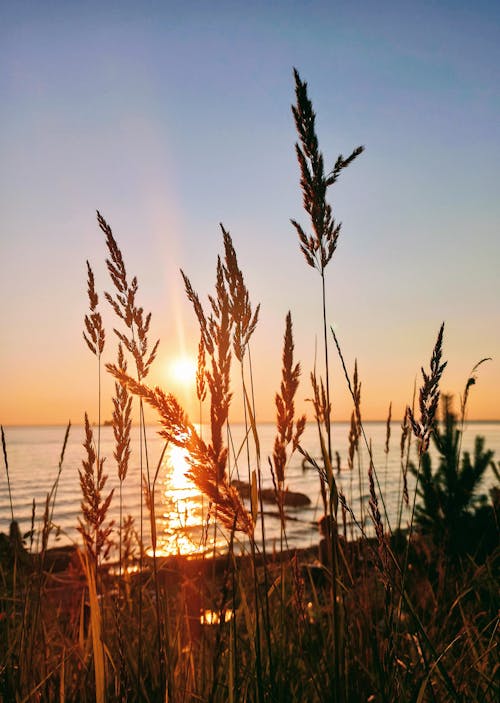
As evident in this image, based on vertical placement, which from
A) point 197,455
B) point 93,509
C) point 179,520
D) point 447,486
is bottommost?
point 447,486

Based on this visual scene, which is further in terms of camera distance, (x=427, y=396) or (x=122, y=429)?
(x=122, y=429)

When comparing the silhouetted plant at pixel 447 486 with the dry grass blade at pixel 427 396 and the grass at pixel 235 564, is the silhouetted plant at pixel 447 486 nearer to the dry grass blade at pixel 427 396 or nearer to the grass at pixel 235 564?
the grass at pixel 235 564

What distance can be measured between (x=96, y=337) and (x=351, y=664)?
1.66m

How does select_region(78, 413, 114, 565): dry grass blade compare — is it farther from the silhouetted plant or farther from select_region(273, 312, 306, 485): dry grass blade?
the silhouetted plant

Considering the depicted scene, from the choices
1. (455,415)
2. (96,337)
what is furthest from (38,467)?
(96,337)

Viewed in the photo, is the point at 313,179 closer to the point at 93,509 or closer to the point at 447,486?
the point at 93,509

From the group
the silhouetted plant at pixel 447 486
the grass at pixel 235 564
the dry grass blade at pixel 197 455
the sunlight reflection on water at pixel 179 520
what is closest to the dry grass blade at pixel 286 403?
the grass at pixel 235 564

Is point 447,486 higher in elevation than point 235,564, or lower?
lower

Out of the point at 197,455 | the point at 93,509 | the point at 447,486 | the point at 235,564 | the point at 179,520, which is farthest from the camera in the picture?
the point at 447,486

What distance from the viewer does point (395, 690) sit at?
4.97ft

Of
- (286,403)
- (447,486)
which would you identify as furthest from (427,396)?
(447,486)

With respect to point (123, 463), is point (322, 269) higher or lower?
higher

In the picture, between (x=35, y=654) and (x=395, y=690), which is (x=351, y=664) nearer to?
(x=395, y=690)

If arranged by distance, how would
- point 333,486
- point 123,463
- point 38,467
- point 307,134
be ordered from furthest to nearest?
point 38,467
point 123,463
point 307,134
point 333,486
